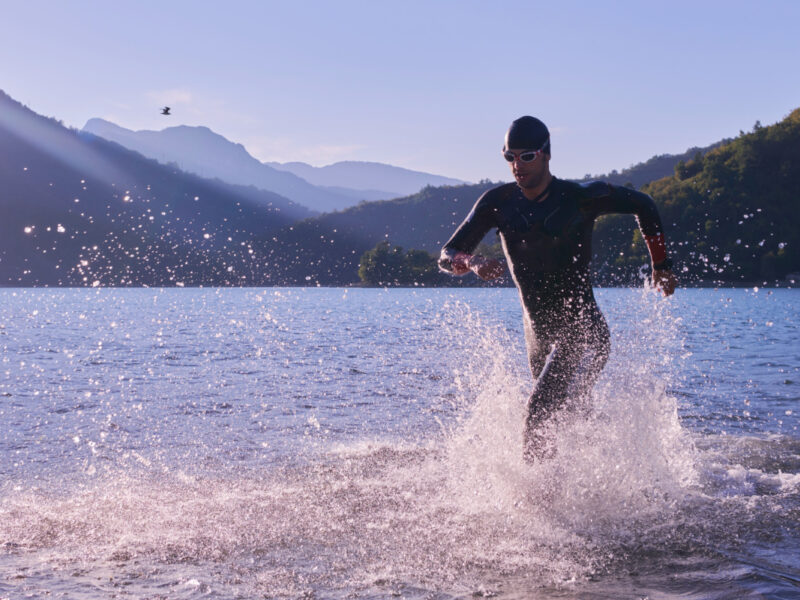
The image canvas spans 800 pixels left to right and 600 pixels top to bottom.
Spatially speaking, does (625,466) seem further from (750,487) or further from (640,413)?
(750,487)

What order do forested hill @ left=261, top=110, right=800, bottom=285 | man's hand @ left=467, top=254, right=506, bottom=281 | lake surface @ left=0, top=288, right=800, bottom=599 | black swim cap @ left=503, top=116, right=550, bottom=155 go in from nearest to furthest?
lake surface @ left=0, top=288, right=800, bottom=599
man's hand @ left=467, top=254, right=506, bottom=281
black swim cap @ left=503, top=116, right=550, bottom=155
forested hill @ left=261, top=110, right=800, bottom=285

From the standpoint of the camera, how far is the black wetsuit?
5.64m

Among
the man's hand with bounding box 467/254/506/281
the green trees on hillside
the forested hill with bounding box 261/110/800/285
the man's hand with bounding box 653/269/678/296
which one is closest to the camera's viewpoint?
the man's hand with bounding box 467/254/506/281

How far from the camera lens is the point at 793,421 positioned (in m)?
10.7

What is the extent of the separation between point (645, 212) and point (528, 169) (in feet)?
3.46

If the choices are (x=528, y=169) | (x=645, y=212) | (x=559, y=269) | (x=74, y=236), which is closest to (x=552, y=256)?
(x=559, y=269)

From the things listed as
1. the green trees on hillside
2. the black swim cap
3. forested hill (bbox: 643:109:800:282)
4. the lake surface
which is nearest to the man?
the black swim cap

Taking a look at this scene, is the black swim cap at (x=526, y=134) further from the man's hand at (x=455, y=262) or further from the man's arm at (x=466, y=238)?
the man's hand at (x=455, y=262)

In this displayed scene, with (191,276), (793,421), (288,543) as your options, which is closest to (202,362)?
(793,421)

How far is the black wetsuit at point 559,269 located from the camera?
5637mm

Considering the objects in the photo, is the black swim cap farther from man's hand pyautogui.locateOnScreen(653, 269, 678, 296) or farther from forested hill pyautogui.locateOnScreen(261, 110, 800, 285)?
forested hill pyautogui.locateOnScreen(261, 110, 800, 285)

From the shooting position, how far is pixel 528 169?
18.5ft

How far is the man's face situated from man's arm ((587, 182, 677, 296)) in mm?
399

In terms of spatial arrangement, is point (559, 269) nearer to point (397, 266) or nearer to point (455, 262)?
point (455, 262)
